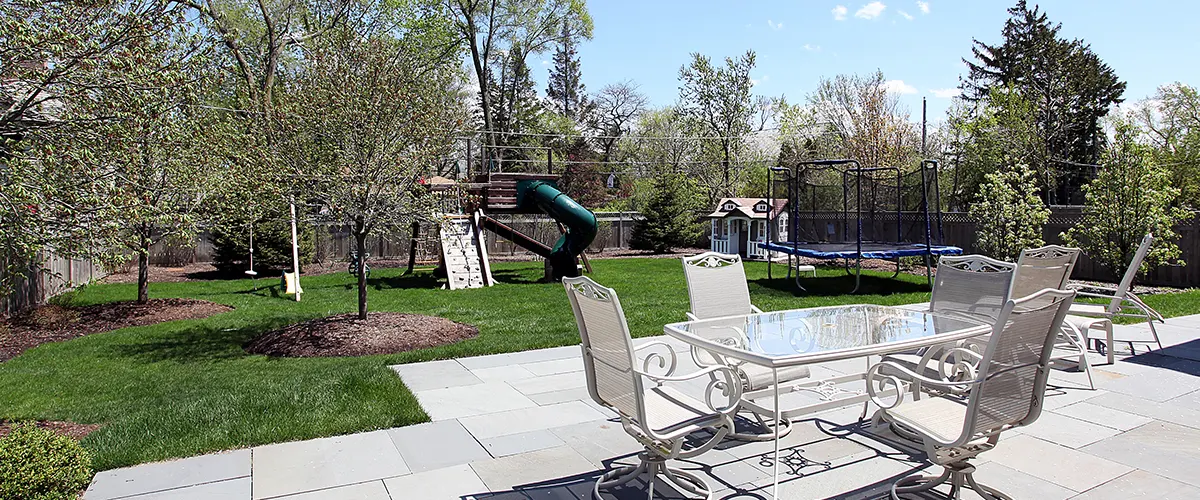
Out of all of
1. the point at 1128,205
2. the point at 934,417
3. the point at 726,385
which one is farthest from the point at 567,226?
the point at 934,417

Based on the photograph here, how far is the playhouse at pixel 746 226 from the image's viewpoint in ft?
63.6

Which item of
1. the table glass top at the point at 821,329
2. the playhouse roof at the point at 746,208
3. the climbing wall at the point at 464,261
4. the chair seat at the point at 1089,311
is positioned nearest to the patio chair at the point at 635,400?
the table glass top at the point at 821,329

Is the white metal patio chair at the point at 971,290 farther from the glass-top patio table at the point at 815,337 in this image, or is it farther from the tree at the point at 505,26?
the tree at the point at 505,26

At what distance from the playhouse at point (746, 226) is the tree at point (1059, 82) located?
1422 cm

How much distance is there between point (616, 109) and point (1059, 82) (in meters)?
19.7

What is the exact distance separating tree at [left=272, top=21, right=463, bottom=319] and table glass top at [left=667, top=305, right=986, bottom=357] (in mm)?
4547

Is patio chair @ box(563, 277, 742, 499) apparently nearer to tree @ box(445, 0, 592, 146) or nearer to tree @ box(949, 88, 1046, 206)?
tree @ box(949, 88, 1046, 206)

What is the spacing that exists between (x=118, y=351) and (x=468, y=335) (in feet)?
12.1

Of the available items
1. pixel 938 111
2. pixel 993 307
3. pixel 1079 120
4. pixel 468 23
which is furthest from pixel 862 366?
pixel 1079 120

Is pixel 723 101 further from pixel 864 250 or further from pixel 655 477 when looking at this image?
pixel 655 477

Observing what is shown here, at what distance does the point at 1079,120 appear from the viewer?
29.1 meters

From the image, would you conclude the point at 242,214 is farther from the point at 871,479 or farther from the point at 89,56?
the point at 871,479

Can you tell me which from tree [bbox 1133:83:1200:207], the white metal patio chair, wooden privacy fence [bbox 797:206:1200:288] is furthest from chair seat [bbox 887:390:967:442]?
tree [bbox 1133:83:1200:207]

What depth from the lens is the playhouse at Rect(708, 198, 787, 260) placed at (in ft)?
63.6
